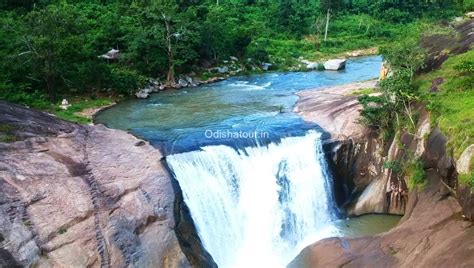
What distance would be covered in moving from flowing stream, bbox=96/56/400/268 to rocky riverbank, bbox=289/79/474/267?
76 centimetres

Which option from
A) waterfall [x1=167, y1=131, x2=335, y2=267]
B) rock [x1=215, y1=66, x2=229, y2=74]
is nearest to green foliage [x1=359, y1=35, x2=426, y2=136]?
waterfall [x1=167, y1=131, x2=335, y2=267]

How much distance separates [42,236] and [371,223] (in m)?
10.7

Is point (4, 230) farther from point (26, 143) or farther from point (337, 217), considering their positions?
point (337, 217)

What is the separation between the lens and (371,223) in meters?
16.7

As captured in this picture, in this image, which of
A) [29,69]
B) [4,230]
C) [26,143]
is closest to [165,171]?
[26,143]

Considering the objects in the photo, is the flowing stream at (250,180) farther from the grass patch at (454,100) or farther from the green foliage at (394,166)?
the grass patch at (454,100)

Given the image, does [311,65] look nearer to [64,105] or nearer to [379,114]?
[379,114]

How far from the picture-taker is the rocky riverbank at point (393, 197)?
41.7 feet

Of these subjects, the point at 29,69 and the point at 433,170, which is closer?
the point at 433,170

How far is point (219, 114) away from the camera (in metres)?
21.8

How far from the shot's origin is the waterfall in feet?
49.8

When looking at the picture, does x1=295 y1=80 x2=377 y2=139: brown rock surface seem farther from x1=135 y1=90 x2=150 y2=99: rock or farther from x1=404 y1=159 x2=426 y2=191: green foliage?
x1=135 y1=90 x2=150 y2=99: rock

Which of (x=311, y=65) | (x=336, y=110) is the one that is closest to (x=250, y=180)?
(x=336, y=110)

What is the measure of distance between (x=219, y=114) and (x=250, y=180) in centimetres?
589
